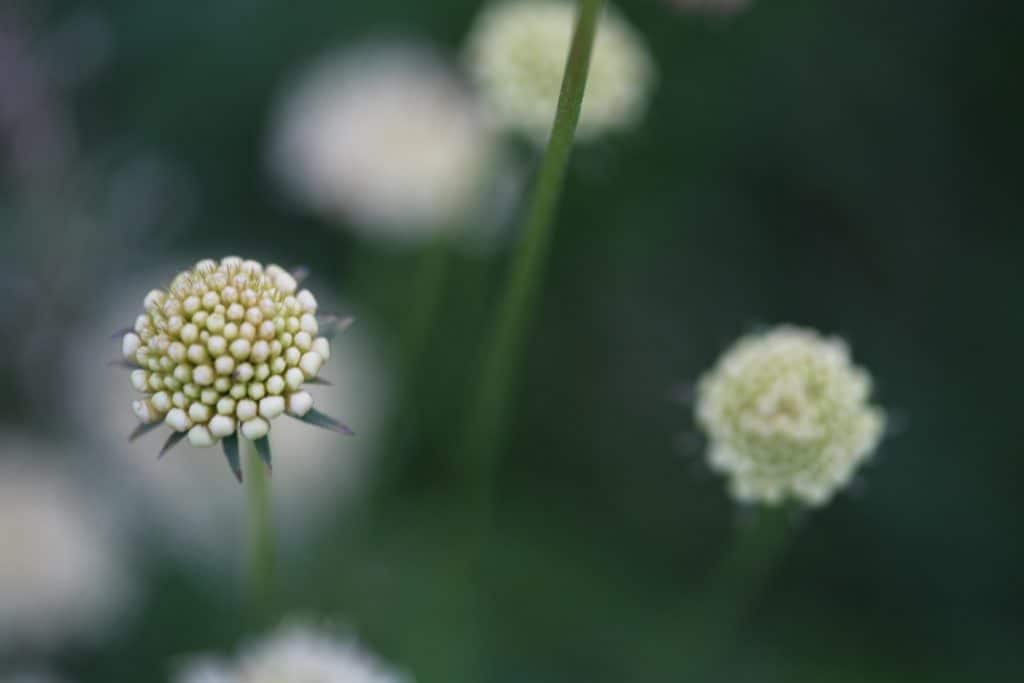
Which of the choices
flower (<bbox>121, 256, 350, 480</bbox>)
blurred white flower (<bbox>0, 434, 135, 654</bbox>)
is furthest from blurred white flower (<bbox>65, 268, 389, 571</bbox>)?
flower (<bbox>121, 256, 350, 480</bbox>)

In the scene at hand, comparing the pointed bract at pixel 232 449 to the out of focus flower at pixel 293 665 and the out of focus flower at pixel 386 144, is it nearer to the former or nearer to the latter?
the out of focus flower at pixel 293 665

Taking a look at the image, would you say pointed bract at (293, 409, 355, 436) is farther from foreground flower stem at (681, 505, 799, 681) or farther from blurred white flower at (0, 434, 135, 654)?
blurred white flower at (0, 434, 135, 654)

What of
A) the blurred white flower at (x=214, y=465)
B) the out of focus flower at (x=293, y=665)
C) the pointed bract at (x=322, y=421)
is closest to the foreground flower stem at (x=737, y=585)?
the out of focus flower at (x=293, y=665)

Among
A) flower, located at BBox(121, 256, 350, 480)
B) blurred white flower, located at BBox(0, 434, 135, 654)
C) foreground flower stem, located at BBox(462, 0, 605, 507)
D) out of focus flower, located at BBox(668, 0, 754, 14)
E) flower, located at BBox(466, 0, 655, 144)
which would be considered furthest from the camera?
blurred white flower, located at BBox(0, 434, 135, 654)

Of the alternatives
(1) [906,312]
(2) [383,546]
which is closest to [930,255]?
(1) [906,312]

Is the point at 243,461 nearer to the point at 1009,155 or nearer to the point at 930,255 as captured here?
the point at 930,255

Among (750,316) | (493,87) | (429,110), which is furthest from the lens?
(750,316)
